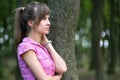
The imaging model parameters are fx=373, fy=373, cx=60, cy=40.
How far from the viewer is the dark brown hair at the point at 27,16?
423 cm

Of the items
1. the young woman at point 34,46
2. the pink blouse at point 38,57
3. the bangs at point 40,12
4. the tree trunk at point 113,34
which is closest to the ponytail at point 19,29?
the young woman at point 34,46

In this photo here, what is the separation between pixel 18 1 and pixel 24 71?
4401mm

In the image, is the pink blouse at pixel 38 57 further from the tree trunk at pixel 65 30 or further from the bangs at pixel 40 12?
the tree trunk at pixel 65 30

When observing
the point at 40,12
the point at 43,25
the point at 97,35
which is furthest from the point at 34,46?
the point at 97,35

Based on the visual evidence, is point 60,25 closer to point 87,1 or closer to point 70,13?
point 70,13

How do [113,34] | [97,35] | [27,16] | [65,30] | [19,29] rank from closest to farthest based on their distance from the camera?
[27,16]
[19,29]
[65,30]
[97,35]
[113,34]

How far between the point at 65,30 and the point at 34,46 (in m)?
1.39

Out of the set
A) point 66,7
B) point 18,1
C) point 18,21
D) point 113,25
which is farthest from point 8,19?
point 18,21

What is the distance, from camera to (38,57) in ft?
13.8

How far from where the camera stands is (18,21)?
14.5 ft

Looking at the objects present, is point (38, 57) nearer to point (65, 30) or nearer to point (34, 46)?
point (34, 46)

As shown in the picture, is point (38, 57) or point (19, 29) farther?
point (19, 29)

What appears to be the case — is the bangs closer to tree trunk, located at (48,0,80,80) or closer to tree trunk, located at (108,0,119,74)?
tree trunk, located at (48,0,80,80)

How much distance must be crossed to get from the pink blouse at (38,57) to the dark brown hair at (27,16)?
0.47ft
